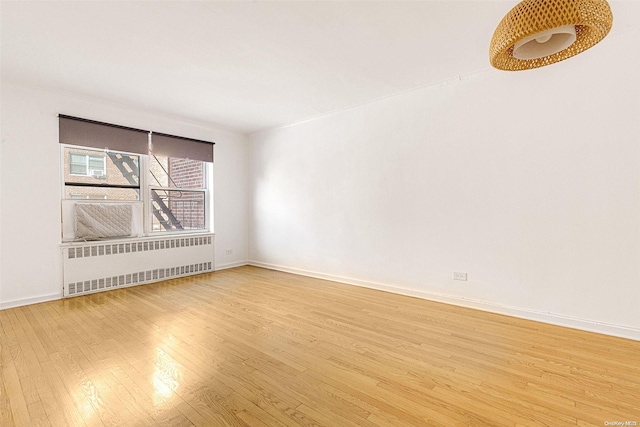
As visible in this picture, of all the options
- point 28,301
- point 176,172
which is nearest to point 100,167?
point 176,172

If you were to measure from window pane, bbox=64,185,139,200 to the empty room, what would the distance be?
58 mm

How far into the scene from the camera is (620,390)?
6.25ft

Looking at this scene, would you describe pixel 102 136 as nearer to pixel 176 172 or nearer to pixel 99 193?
pixel 99 193

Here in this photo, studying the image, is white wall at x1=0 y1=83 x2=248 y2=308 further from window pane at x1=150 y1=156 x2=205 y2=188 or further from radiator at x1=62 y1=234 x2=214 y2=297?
window pane at x1=150 y1=156 x2=205 y2=188

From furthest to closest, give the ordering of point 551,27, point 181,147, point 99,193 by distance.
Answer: point 181,147 < point 99,193 < point 551,27

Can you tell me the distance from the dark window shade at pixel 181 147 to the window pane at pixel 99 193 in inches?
30.4

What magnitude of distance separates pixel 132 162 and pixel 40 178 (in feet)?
3.85

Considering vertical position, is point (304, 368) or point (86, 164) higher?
point (86, 164)

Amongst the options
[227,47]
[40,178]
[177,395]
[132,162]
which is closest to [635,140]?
[227,47]

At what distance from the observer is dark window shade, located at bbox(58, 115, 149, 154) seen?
400 centimetres

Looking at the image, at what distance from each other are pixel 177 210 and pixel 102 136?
64.8 inches

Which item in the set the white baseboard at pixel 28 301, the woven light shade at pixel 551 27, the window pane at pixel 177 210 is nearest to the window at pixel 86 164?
the window pane at pixel 177 210

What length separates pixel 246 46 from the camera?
286 centimetres

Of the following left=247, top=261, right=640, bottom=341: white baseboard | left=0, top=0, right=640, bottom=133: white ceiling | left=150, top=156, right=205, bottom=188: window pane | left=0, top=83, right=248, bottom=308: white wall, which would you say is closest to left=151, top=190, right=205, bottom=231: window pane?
left=150, top=156, right=205, bottom=188: window pane
